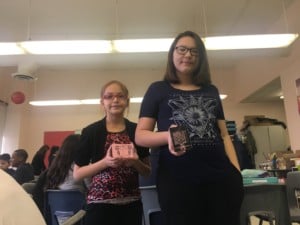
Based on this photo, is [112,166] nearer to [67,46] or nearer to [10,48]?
[67,46]

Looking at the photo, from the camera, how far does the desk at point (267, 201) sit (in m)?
1.55

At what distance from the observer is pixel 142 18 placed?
5484 millimetres

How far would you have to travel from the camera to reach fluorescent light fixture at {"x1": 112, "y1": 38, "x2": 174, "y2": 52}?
4.00 m

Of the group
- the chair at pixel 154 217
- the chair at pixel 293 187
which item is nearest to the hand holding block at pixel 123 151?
the chair at pixel 154 217

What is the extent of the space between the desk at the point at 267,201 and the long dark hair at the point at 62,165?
52.5 inches

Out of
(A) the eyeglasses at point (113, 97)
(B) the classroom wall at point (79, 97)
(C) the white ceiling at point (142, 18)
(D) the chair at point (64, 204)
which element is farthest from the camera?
(B) the classroom wall at point (79, 97)

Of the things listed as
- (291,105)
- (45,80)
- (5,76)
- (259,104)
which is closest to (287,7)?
(291,105)

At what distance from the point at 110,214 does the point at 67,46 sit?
3.10 m

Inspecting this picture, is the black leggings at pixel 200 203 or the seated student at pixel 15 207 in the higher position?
the seated student at pixel 15 207

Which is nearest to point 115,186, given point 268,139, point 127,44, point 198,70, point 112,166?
point 112,166

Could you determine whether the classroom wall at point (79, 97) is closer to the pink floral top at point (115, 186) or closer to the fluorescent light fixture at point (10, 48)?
the fluorescent light fixture at point (10, 48)

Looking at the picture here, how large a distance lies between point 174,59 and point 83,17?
14.8ft

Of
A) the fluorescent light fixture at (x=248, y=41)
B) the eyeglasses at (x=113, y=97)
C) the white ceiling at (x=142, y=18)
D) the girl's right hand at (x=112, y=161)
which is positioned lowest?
the girl's right hand at (x=112, y=161)

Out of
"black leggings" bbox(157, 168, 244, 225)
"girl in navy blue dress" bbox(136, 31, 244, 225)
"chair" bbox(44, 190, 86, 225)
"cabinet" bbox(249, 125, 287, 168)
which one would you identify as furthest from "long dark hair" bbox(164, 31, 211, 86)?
"cabinet" bbox(249, 125, 287, 168)
